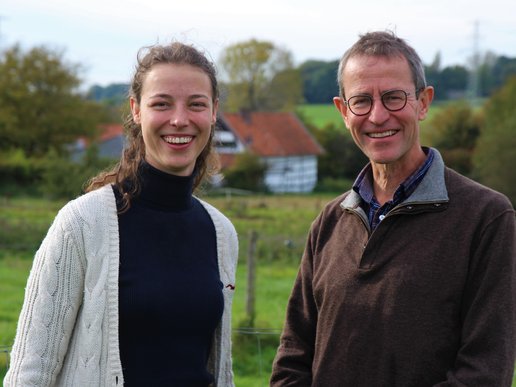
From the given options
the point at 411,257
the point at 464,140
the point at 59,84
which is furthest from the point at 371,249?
the point at 464,140

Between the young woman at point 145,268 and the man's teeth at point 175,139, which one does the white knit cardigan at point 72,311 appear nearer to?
the young woman at point 145,268

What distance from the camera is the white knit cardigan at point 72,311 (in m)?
2.91

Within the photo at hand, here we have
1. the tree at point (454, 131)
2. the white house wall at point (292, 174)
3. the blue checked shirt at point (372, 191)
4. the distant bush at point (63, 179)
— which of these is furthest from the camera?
the white house wall at point (292, 174)

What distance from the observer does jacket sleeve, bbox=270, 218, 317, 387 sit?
3.35 meters

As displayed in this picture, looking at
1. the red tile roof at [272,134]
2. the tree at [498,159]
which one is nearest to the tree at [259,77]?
the red tile roof at [272,134]

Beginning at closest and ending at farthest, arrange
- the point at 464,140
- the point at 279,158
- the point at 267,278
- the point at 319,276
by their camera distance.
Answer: the point at 319,276 < the point at 267,278 < the point at 464,140 < the point at 279,158

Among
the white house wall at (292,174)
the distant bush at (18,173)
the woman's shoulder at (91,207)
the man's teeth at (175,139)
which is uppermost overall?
the man's teeth at (175,139)

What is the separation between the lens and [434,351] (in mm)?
2928

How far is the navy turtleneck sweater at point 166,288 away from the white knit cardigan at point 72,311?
0.06 meters

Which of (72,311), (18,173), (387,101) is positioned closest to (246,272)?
(387,101)

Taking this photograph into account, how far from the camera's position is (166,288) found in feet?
10.2

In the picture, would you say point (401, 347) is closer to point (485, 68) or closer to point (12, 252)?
point (12, 252)

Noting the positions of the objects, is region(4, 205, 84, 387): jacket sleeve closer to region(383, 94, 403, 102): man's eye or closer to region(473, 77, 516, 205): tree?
region(383, 94, 403, 102): man's eye

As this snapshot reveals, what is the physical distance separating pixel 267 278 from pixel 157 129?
13691mm
